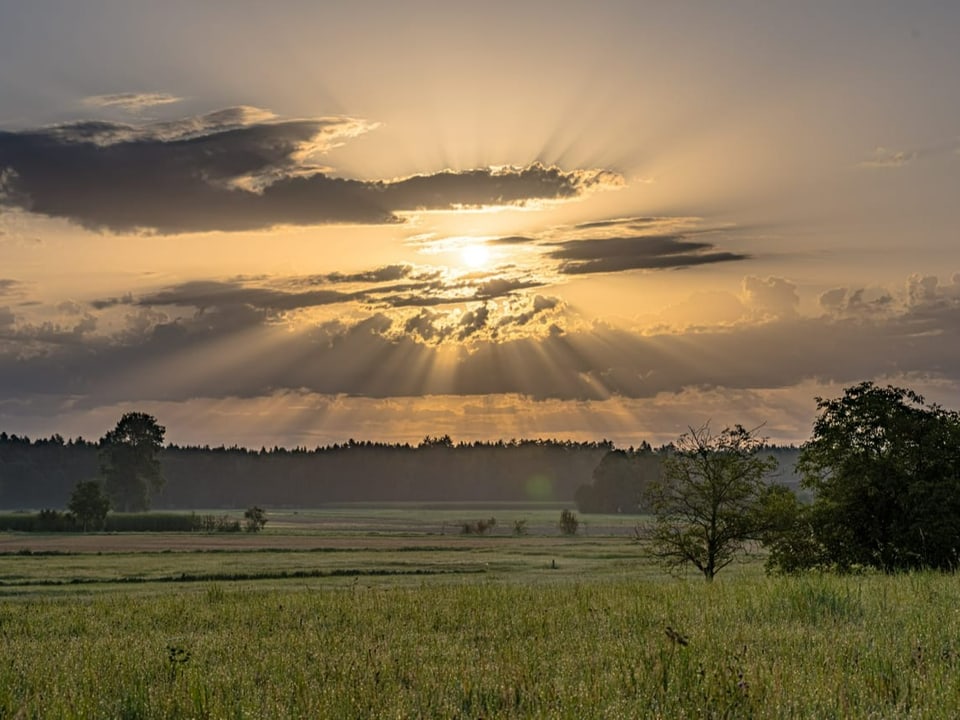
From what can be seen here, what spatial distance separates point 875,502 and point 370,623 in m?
22.5

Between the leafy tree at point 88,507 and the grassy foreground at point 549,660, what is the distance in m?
128

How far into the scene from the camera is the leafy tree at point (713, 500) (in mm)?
36406

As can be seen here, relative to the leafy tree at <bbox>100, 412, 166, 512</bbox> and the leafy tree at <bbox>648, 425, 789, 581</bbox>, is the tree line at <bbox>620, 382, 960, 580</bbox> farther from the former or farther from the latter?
the leafy tree at <bbox>100, 412, 166, 512</bbox>

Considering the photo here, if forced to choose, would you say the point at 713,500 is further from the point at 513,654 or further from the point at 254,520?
the point at 254,520

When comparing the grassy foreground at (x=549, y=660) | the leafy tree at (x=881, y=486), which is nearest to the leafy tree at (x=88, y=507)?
the leafy tree at (x=881, y=486)

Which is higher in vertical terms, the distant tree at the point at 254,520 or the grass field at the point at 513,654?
the grass field at the point at 513,654

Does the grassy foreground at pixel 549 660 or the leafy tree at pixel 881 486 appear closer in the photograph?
the grassy foreground at pixel 549 660

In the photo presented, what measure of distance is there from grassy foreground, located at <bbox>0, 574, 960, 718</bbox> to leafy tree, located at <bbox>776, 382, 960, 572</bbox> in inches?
571

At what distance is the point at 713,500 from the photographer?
36344mm

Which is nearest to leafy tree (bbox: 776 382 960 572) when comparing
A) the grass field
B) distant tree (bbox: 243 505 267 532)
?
the grass field

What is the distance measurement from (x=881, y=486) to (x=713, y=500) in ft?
19.9

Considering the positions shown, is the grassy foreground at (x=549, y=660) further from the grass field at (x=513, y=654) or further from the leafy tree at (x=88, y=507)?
the leafy tree at (x=88, y=507)

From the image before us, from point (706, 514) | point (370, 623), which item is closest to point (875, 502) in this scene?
point (706, 514)

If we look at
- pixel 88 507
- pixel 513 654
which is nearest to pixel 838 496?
pixel 513 654
